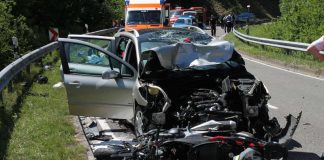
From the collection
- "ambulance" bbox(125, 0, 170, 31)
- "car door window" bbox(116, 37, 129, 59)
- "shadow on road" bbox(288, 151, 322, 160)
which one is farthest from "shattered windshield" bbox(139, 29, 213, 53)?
"ambulance" bbox(125, 0, 170, 31)

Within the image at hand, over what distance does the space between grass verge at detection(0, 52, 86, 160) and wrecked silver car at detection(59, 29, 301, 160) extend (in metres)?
0.63

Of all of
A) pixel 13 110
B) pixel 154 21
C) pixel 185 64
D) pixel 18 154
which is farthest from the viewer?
pixel 154 21

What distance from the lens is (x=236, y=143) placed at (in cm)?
590

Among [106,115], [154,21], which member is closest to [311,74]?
[106,115]

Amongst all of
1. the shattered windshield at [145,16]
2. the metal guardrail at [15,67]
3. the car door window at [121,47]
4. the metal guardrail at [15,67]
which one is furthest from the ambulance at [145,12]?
the car door window at [121,47]

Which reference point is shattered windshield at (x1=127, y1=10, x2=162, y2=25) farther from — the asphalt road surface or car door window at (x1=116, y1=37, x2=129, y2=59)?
car door window at (x1=116, y1=37, x2=129, y2=59)

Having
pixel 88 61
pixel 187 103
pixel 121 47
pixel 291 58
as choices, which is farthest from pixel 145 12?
pixel 187 103

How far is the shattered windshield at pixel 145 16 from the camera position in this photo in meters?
27.7

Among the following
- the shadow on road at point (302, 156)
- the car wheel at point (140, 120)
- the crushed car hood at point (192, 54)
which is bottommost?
the shadow on road at point (302, 156)

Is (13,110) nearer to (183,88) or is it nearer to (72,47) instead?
(72,47)

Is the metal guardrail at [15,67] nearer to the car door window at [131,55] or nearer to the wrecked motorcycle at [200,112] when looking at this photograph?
the car door window at [131,55]

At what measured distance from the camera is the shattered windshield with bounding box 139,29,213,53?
27.6 ft

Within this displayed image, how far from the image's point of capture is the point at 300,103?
1082 centimetres

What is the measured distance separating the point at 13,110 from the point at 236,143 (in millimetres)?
5288
